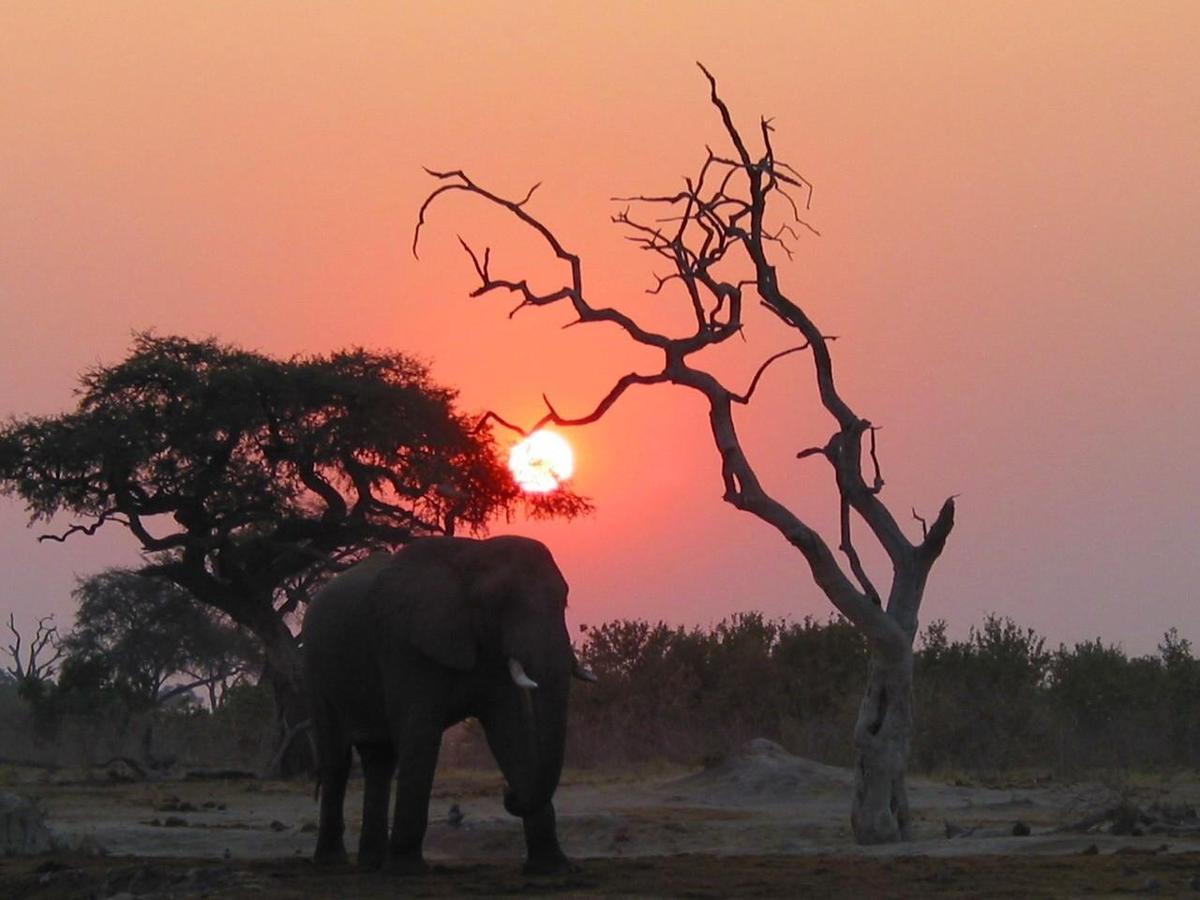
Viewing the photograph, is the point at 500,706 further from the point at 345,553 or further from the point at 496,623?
the point at 345,553

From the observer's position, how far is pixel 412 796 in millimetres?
13523

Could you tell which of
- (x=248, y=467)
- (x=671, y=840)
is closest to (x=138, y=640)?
(x=248, y=467)

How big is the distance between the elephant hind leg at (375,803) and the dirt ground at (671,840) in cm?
20

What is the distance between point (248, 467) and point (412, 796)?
1912cm

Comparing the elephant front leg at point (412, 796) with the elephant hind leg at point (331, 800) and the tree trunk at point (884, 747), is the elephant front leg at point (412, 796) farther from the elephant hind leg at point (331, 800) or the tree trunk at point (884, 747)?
the tree trunk at point (884, 747)

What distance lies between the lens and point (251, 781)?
29484 millimetres

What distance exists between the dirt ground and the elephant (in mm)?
450

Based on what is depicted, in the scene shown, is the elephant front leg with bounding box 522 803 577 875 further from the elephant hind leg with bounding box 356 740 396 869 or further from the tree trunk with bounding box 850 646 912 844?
the tree trunk with bounding box 850 646 912 844

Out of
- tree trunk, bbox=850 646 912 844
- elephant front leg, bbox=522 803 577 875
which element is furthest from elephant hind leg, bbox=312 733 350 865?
tree trunk, bbox=850 646 912 844

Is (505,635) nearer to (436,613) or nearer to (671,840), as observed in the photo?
(436,613)

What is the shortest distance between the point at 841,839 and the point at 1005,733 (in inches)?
645

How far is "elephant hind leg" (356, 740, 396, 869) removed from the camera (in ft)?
47.4

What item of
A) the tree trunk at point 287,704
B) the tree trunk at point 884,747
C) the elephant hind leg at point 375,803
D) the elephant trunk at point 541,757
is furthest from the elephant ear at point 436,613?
the tree trunk at point 287,704

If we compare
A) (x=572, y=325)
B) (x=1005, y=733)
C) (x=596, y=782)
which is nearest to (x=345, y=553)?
(x=596, y=782)
